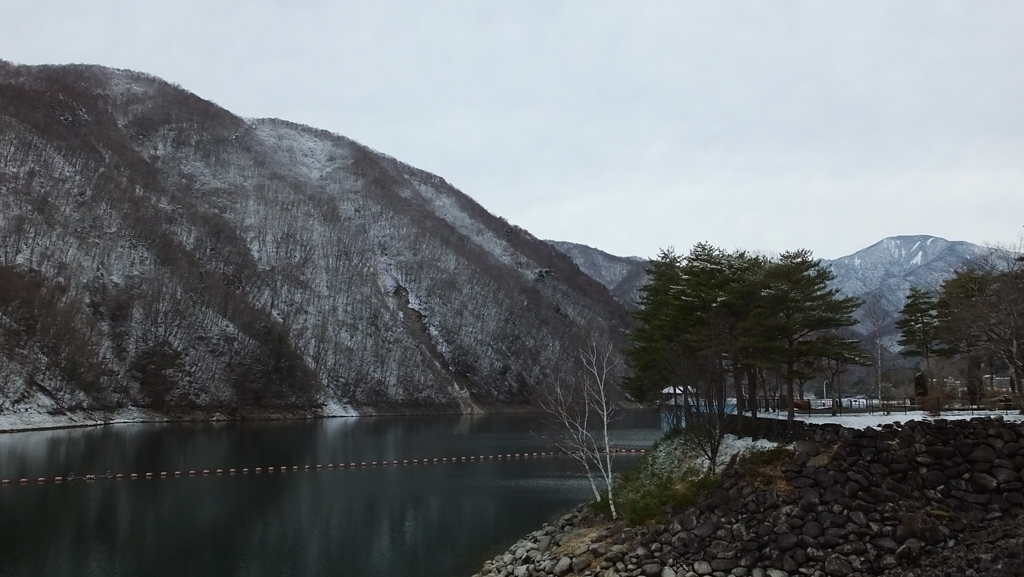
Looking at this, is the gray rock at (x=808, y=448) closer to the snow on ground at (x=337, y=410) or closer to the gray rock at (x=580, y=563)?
the gray rock at (x=580, y=563)

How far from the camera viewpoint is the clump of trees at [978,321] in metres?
25.9

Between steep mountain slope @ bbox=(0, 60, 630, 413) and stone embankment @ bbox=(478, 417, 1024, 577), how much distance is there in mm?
62741

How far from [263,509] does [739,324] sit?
2266 centimetres

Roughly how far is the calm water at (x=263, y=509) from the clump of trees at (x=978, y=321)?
A: 62.4 feet

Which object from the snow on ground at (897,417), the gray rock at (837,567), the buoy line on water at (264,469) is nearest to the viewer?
the gray rock at (837,567)

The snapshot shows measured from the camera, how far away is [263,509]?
30484 millimetres

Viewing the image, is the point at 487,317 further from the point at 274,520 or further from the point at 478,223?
the point at 274,520

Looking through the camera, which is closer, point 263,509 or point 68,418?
point 263,509

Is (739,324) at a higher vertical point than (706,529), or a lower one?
higher

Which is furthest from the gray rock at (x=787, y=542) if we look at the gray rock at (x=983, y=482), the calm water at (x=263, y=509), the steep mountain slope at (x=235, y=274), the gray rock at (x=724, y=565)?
the steep mountain slope at (x=235, y=274)

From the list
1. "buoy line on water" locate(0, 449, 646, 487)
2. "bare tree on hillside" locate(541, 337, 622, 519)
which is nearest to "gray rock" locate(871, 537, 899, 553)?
"bare tree on hillside" locate(541, 337, 622, 519)

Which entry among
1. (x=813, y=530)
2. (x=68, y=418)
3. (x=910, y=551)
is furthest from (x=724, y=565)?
(x=68, y=418)

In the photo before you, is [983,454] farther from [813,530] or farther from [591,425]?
[591,425]

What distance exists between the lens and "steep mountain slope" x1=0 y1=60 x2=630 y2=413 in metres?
76.3
